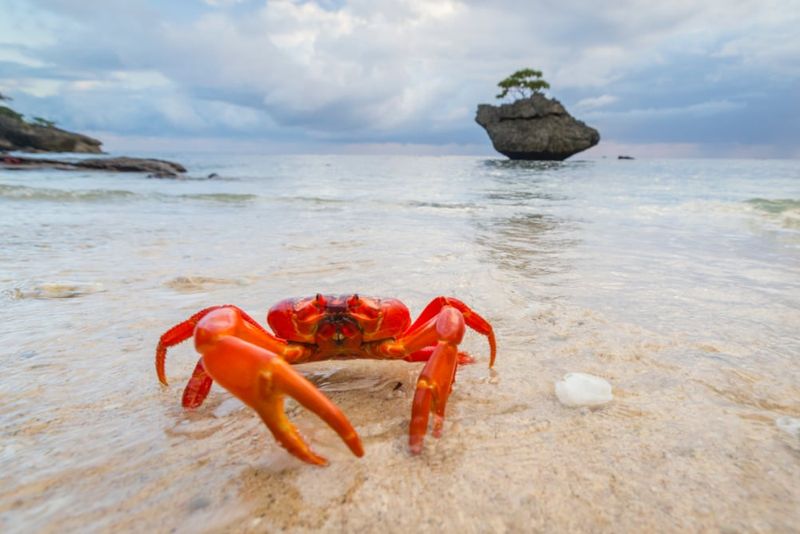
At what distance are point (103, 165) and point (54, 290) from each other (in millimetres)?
26942

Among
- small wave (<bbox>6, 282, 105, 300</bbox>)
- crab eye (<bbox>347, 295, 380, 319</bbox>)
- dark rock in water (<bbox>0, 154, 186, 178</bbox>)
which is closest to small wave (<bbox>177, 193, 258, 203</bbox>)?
small wave (<bbox>6, 282, 105, 300</bbox>)

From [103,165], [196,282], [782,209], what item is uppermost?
[103,165]

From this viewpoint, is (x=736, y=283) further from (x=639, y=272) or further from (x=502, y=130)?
(x=502, y=130)

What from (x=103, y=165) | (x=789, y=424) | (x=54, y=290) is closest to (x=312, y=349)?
(x=789, y=424)

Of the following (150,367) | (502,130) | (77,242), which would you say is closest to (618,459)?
(150,367)

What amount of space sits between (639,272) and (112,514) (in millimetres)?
4727

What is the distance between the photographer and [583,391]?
198cm

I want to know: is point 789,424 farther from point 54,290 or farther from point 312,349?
point 54,290

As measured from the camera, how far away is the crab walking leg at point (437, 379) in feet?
5.19

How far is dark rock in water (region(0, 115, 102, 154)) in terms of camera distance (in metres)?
56.9

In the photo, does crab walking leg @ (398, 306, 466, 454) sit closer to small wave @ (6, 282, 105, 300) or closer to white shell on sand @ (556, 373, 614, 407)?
white shell on sand @ (556, 373, 614, 407)

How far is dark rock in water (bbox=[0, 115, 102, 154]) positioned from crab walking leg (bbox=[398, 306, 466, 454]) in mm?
72419

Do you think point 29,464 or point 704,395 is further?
point 704,395

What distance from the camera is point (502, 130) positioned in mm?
62125
